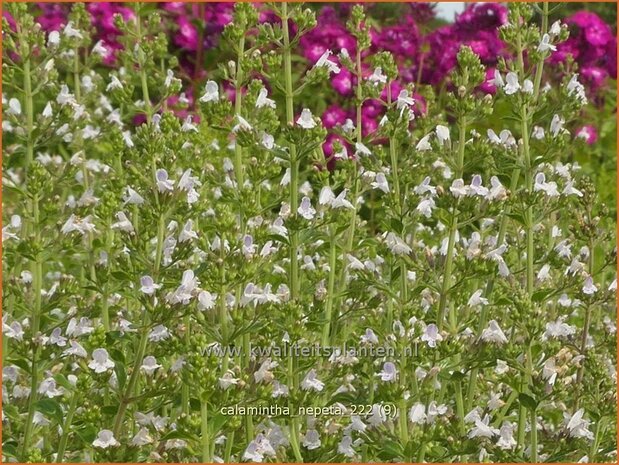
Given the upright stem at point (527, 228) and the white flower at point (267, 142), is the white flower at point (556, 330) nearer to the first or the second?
the upright stem at point (527, 228)

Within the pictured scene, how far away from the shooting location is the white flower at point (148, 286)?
2.80m

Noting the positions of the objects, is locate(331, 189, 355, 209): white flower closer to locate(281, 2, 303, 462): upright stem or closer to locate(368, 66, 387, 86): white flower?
locate(281, 2, 303, 462): upright stem

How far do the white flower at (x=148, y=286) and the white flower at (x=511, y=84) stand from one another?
56.3 inches

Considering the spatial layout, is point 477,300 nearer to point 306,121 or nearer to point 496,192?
point 496,192

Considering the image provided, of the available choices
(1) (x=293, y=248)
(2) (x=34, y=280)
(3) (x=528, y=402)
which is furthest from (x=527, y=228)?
(2) (x=34, y=280)

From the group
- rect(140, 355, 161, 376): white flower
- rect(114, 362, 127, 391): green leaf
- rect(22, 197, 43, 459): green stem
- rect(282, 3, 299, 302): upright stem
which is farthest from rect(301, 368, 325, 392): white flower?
rect(22, 197, 43, 459): green stem

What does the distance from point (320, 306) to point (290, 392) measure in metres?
0.44

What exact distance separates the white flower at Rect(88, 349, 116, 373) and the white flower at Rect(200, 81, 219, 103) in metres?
0.95

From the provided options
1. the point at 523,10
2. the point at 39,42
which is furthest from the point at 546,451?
the point at 39,42

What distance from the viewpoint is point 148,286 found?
9.31ft

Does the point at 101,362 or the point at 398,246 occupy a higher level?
the point at 398,246

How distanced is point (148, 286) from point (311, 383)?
66cm

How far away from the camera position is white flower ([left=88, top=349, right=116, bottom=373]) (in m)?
2.99

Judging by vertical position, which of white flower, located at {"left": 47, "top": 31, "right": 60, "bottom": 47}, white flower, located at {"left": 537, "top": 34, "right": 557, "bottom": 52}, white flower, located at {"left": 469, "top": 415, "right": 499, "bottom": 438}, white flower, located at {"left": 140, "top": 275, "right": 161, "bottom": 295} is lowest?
white flower, located at {"left": 469, "top": 415, "right": 499, "bottom": 438}
